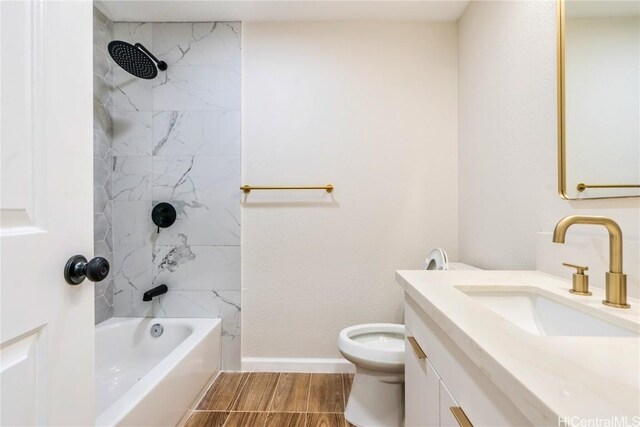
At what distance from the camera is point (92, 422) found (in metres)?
0.65

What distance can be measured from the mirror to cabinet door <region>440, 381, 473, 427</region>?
711mm

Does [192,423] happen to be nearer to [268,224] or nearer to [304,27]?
[268,224]

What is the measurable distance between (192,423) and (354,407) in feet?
2.59

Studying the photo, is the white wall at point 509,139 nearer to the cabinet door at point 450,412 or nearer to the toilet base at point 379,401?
the cabinet door at point 450,412

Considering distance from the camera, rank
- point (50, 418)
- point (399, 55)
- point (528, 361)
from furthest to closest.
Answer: point (399, 55), point (50, 418), point (528, 361)

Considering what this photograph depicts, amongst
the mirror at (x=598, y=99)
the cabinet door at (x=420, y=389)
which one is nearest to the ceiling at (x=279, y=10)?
the mirror at (x=598, y=99)

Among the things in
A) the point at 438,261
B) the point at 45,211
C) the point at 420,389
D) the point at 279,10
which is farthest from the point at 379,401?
the point at 279,10

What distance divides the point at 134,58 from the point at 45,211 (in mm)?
1374

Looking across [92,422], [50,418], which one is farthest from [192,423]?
[50,418]

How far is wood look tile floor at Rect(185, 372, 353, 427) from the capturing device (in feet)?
4.51

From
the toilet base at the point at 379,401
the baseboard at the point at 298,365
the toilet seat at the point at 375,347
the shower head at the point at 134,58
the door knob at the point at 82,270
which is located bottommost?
the baseboard at the point at 298,365

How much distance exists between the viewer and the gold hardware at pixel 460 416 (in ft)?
1.83

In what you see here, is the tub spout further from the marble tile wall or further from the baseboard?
the baseboard

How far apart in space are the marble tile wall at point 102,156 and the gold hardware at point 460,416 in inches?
77.0
